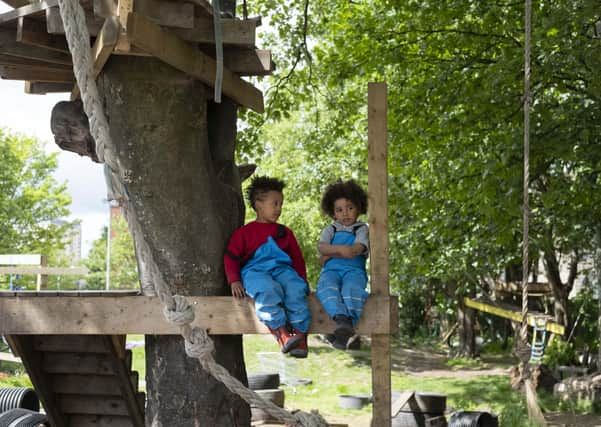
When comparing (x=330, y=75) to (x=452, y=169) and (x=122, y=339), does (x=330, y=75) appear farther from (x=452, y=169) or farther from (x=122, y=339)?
(x=122, y=339)

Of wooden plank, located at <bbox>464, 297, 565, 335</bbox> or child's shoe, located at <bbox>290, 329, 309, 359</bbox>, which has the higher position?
child's shoe, located at <bbox>290, 329, 309, 359</bbox>

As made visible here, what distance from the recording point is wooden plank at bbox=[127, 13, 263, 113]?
4.03 m

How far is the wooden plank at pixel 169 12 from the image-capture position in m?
4.24

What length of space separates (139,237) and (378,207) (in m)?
2.19

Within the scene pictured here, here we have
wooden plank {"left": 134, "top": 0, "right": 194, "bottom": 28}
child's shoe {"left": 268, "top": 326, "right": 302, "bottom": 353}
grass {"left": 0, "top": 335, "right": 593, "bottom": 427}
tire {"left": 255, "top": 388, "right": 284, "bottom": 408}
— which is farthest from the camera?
grass {"left": 0, "top": 335, "right": 593, "bottom": 427}

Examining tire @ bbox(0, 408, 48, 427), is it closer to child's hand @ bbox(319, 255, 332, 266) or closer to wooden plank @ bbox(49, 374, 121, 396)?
wooden plank @ bbox(49, 374, 121, 396)

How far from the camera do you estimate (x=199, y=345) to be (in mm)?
2758

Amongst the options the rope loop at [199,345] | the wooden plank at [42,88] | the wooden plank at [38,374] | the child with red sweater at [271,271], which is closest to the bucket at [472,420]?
the wooden plank at [38,374]

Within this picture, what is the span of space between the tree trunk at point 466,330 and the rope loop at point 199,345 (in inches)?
813

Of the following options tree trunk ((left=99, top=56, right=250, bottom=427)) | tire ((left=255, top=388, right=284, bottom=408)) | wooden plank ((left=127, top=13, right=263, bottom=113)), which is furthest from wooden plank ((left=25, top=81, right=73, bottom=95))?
tire ((left=255, top=388, right=284, bottom=408))

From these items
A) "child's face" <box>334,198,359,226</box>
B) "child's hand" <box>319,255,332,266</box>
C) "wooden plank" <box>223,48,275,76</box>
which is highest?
"wooden plank" <box>223,48,275,76</box>

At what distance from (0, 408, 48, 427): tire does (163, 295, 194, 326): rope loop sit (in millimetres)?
4638

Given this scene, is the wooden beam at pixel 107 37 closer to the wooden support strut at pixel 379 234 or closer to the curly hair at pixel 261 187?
the curly hair at pixel 261 187

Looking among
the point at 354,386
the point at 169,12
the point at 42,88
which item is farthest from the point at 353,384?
the point at 169,12
